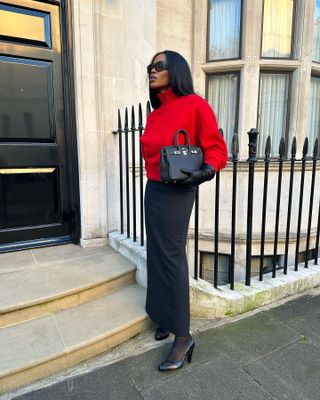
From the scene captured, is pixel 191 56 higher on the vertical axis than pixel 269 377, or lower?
higher

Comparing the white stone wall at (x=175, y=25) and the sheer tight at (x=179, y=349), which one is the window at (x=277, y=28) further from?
the sheer tight at (x=179, y=349)

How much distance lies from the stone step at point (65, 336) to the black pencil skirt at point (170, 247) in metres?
0.38

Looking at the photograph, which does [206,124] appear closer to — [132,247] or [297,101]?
[132,247]

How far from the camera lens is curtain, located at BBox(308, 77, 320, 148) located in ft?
17.2

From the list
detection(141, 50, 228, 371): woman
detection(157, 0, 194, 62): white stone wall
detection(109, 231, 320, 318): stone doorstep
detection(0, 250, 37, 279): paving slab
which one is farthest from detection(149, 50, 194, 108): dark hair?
detection(157, 0, 194, 62): white stone wall

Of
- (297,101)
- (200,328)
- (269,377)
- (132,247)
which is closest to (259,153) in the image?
(297,101)

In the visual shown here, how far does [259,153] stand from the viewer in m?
5.17

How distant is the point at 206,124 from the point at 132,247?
1567mm

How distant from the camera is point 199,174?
167cm

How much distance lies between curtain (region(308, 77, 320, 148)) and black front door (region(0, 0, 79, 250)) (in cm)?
422

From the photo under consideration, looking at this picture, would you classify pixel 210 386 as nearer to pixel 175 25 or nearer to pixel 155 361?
pixel 155 361

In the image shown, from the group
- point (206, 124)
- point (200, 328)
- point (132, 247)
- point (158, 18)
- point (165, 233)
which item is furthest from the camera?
point (158, 18)

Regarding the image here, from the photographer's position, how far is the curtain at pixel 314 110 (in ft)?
17.2

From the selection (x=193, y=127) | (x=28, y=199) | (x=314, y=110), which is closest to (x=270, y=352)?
(x=193, y=127)
